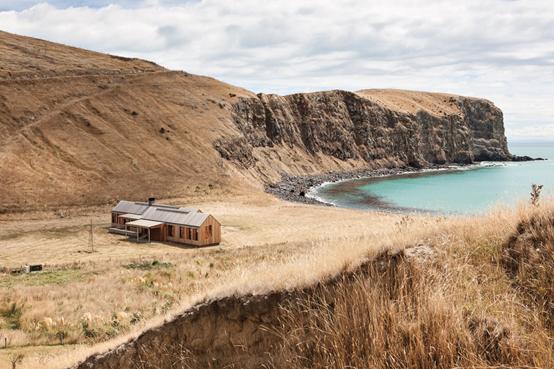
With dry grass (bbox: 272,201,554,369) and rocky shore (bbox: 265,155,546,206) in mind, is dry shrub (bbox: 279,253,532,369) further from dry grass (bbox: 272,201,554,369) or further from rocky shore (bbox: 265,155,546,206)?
rocky shore (bbox: 265,155,546,206)

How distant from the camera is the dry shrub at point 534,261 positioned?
565 cm

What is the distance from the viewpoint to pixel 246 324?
7191 mm

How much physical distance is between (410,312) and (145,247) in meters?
34.5

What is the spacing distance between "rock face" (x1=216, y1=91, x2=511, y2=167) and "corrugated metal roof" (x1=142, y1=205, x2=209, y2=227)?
32493 millimetres

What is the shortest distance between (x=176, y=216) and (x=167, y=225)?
1.09 m

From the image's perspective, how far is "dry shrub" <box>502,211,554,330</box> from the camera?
5.65 meters

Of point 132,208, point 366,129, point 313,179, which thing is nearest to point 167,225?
point 132,208

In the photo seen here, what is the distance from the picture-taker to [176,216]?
40.8 m

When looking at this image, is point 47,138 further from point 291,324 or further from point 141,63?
point 291,324

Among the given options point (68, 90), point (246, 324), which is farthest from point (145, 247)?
point (68, 90)

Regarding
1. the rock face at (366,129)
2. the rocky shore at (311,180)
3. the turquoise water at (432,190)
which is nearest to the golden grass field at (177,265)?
the rocky shore at (311,180)

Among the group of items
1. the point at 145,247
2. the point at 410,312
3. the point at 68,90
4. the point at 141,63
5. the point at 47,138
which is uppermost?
the point at 141,63

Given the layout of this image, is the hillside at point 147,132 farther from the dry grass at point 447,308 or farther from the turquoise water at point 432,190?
the dry grass at point 447,308

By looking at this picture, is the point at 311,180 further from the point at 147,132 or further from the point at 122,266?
the point at 122,266
